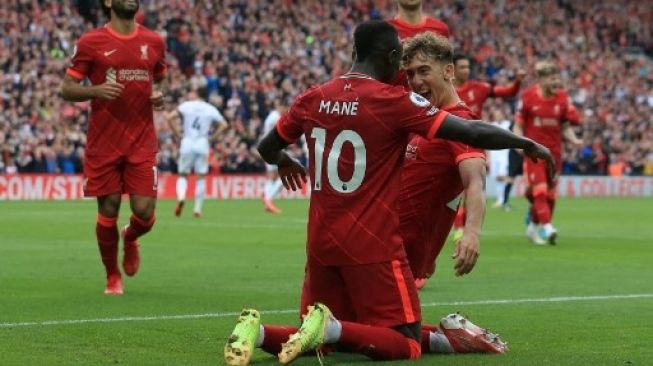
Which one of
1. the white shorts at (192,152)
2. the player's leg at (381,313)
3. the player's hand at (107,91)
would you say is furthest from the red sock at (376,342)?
the white shorts at (192,152)

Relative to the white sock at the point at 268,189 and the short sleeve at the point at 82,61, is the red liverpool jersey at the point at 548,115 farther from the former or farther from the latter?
the white sock at the point at 268,189

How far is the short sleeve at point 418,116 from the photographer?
758 cm

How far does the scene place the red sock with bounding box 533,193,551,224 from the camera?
1927 cm

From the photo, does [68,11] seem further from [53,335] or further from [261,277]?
[53,335]

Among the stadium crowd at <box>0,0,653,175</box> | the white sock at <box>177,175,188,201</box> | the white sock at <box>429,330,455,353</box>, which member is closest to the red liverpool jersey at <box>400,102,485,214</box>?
the white sock at <box>429,330,455,353</box>

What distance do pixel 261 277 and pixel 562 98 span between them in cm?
771

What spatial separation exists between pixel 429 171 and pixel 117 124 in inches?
153

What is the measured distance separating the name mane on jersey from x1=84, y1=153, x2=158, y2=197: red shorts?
460cm

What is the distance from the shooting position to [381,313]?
7730mm

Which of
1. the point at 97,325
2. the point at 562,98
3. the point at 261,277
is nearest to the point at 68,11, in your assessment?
the point at 562,98

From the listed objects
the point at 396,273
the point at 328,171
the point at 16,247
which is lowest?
the point at 16,247

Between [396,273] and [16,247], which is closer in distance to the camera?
[396,273]

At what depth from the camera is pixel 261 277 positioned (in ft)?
45.7

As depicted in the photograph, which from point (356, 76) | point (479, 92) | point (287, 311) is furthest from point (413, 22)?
point (479, 92)
